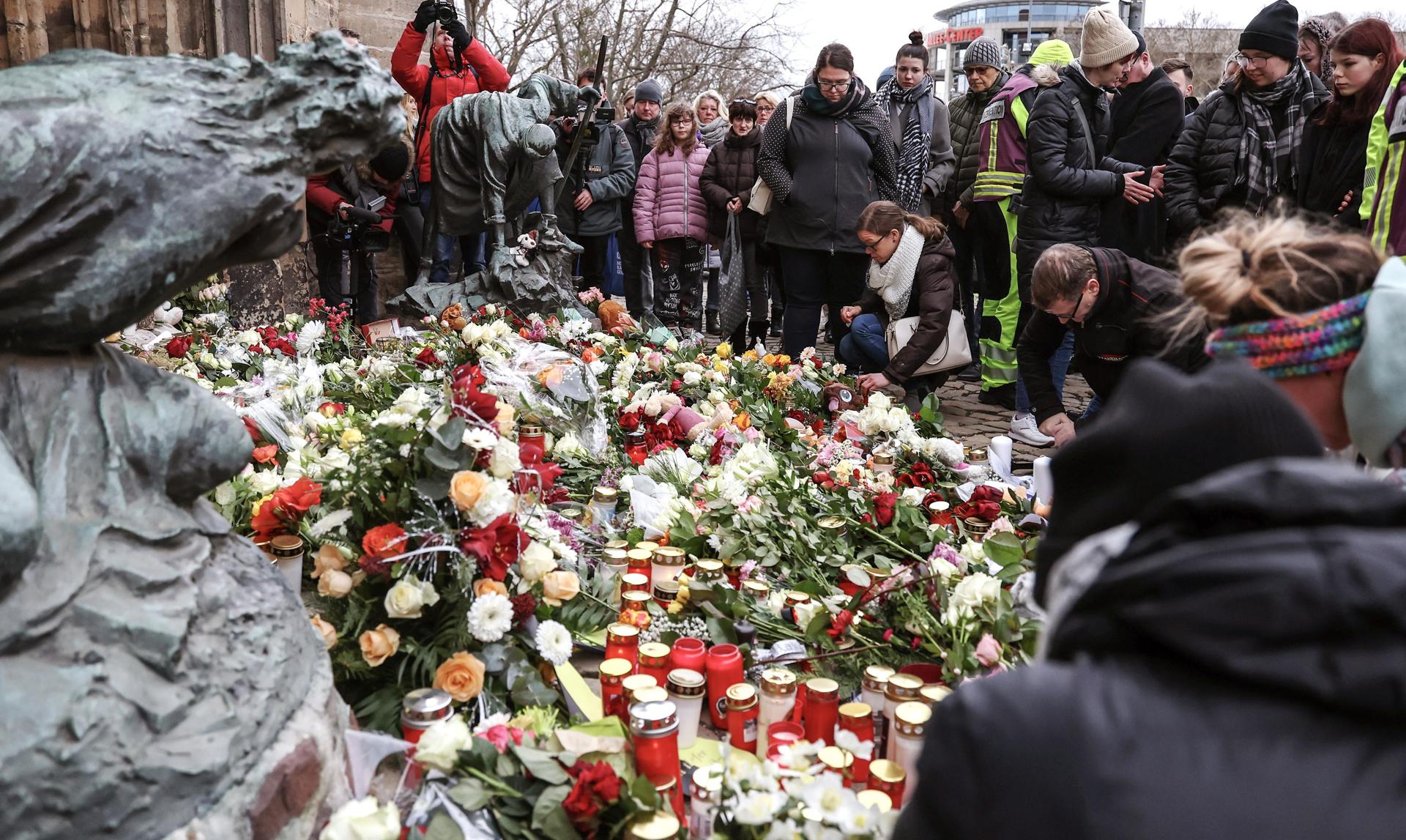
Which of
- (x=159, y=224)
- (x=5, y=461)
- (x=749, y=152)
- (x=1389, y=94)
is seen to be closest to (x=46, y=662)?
(x=5, y=461)

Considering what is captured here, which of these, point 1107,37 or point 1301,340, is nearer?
point 1301,340

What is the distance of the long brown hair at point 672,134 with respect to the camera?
7805 mm

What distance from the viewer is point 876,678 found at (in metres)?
2.25

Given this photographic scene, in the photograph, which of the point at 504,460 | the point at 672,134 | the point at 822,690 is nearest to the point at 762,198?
the point at 672,134

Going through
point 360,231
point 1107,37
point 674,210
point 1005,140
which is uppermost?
point 1107,37

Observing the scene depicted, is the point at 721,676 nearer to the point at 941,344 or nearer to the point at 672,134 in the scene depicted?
the point at 941,344

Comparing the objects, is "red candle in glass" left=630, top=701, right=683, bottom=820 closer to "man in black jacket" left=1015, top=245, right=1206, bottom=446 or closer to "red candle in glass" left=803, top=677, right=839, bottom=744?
"red candle in glass" left=803, top=677, right=839, bottom=744

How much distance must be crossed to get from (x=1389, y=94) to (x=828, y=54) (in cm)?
304

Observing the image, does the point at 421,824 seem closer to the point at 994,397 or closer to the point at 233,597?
the point at 233,597

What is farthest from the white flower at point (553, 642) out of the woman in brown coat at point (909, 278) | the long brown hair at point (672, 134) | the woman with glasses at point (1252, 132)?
the long brown hair at point (672, 134)

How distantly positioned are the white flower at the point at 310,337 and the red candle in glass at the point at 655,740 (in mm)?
4242

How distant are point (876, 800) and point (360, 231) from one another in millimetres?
6373

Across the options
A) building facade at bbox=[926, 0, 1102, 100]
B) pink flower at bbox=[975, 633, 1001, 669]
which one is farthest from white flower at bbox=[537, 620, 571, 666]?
building facade at bbox=[926, 0, 1102, 100]

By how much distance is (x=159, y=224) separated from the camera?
150 cm
